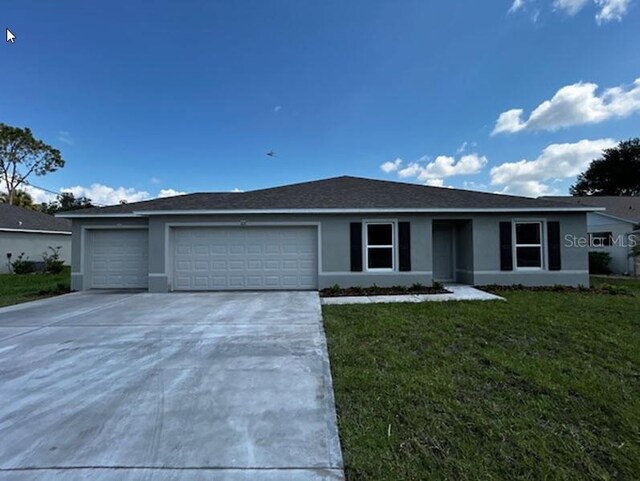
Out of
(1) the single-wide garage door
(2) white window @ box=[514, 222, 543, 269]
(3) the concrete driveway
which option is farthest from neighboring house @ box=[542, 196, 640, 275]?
(3) the concrete driveway

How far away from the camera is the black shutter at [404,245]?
414 inches

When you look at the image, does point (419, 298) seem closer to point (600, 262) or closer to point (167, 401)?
point (167, 401)

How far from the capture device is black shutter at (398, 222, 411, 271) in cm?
1052

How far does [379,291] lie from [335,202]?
325cm

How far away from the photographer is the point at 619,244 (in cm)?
1605

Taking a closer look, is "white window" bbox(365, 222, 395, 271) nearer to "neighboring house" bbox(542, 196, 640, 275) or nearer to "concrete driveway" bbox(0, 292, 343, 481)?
"concrete driveway" bbox(0, 292, 343, 481)

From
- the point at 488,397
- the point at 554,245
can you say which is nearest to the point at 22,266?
the point at 488,397

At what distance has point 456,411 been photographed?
3.01m

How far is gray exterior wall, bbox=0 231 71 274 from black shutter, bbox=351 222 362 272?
20564mm

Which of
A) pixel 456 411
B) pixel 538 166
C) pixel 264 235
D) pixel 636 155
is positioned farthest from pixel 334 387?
pixel 636 155

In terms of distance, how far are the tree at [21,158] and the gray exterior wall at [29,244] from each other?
1919cm

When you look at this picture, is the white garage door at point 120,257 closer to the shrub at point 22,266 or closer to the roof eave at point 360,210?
the roof eave at point 360,210

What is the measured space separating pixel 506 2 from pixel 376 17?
13.5 ft

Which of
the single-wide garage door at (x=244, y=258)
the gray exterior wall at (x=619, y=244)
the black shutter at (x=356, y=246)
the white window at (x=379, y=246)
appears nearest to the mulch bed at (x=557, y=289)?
the white window at (x=379, y=246)
